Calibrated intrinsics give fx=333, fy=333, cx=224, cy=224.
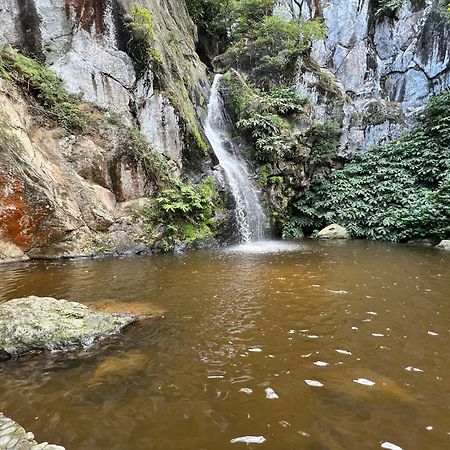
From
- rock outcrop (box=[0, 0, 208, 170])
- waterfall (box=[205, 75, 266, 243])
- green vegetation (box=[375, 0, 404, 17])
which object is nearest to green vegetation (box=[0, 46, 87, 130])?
rock outcrop (box=[0, 0, 208, 170])

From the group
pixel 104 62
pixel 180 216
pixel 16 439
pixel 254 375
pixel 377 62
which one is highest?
pixel 377 62

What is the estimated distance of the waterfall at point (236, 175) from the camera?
13.0 m

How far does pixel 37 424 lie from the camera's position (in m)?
2.17

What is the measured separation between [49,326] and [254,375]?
2.19 meters

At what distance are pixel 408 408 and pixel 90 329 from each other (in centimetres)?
302

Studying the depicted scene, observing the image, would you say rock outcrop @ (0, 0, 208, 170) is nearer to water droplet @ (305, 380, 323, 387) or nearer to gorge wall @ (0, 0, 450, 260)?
gorge wall @ (0, 0, 450, 260)

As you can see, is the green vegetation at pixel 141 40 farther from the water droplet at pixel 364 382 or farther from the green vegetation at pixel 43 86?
the water droplet at pixel 364 382

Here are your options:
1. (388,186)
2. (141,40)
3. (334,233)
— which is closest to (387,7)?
(388,186)

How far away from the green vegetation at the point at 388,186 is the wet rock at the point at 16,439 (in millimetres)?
14384

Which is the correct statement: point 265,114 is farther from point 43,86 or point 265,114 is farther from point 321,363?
point 321,363

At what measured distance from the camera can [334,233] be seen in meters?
15.1

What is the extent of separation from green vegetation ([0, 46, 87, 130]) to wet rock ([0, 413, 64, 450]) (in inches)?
386

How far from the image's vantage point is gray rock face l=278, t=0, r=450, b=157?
1816 centimetres

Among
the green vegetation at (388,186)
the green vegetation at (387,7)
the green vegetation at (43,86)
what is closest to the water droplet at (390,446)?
the green vegetation at (43,86)
